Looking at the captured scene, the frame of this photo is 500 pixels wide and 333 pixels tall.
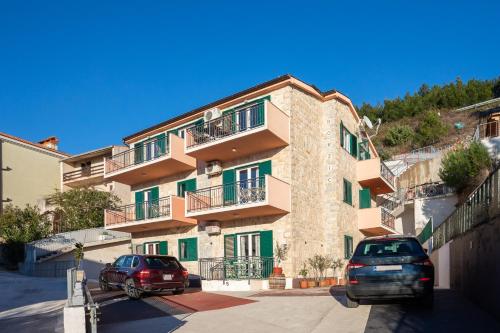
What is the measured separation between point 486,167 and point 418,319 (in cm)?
2795

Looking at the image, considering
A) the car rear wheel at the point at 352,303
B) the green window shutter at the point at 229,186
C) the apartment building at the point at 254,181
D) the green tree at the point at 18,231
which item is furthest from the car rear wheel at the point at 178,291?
the green tree at the point at 18,231

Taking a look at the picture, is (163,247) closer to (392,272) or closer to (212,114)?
(212,114)

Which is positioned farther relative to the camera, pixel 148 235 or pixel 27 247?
pixel 27 247

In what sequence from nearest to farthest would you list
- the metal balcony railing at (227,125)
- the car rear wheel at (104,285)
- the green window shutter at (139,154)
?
1. the car rear wheel at (104,285)
2. the metal balcony railing at (227,125)
3. the green window shutter at (139,154)

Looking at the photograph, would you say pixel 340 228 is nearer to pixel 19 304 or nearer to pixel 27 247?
pixel 19 304

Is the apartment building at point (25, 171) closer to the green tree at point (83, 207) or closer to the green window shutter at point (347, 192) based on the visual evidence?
the green tree at point (83, 207)

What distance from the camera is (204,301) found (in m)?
14.9

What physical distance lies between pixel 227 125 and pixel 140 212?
26.0ft

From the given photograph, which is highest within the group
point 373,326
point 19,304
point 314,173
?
point 314,173

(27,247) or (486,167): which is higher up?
(486,167)

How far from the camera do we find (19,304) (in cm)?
1636

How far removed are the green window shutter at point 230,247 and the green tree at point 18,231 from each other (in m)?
17.3

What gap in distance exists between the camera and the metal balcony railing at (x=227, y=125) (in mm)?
21094

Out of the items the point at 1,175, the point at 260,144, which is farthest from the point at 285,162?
the point at 1,175
